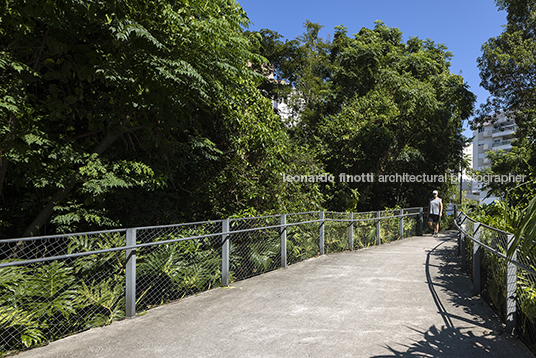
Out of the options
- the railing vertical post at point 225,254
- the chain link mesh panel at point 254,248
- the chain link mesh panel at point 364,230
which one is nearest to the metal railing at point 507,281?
the chain link mesh panel at point 254,248

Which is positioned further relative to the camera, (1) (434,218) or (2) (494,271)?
(1) (434,218)

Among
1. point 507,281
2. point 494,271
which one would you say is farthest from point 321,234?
point 507,281

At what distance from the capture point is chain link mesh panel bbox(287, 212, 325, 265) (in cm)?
934

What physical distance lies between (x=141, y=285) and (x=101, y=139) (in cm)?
360

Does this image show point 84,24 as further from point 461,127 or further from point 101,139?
point 461,127

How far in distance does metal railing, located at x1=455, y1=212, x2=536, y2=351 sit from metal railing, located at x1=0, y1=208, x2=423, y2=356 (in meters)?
3.90

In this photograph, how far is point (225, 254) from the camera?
22.9 feet

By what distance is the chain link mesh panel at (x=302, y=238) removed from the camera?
9.34m

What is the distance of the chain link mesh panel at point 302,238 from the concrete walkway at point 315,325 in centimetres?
188

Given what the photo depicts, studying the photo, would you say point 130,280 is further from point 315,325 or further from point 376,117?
point 376,117

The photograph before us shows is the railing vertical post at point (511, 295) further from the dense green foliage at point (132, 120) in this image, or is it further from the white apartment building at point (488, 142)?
the white apartment building at point (488, 142)

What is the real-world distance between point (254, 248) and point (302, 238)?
2.15m

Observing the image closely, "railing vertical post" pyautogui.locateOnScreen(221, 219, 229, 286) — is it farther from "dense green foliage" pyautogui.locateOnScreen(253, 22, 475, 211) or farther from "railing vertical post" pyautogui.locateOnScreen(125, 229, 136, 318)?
"dense green foliage" pyautogui.locateOnScreen(253, 22, 475, 211)

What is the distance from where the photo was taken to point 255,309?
5.56 metres
